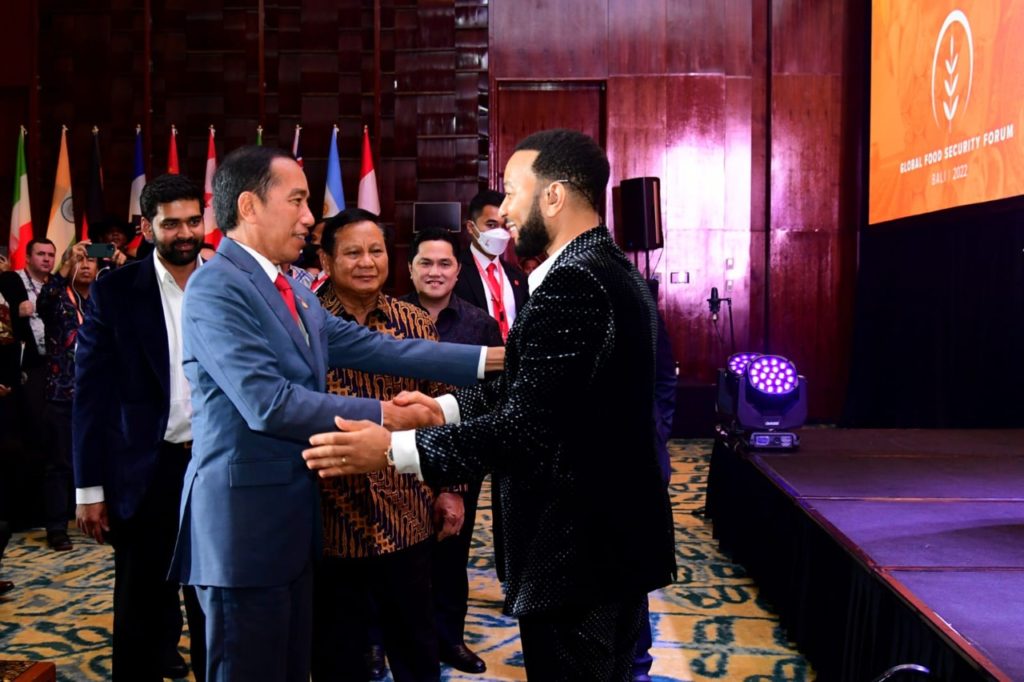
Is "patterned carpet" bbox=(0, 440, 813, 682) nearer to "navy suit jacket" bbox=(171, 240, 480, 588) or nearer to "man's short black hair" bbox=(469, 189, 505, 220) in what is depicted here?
"navy suit jacket" bbox=(171, 240, 480, 588)

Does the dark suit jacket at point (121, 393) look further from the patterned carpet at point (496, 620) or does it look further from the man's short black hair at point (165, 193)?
the patterned carpet at point (496, 620)

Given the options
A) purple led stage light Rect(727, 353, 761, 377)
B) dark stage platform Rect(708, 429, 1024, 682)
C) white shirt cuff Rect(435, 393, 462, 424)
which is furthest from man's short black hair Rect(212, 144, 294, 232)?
purple led stage light Rect(727, 353, 761, 377)

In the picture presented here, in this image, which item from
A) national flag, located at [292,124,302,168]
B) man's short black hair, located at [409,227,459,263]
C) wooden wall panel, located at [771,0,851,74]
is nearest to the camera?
man's short black hair, located at [409,227,459,263]

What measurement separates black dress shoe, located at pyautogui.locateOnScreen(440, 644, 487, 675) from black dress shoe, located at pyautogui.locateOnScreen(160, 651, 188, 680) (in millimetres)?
868

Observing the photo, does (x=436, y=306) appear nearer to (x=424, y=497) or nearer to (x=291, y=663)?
(x=424, y=497)

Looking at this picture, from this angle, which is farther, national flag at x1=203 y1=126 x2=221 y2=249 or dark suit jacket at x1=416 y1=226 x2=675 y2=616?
national flag at x1=203 y1=126 x2=221 y2=249

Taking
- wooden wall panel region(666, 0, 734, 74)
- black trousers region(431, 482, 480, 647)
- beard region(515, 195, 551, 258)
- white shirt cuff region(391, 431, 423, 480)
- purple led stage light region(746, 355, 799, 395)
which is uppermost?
wooden wall panel region(666, 0, 734, 74)

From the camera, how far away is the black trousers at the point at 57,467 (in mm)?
4773

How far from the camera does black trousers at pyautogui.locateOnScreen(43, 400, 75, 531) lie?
4773 mm

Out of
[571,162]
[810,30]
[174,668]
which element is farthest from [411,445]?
[810,30]

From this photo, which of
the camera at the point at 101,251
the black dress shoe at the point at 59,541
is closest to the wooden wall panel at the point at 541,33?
the camera at the point at 101,251

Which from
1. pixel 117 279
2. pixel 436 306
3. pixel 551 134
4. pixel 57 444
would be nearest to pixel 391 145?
pixel 57 444

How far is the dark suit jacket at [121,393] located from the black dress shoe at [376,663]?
1.05 meters

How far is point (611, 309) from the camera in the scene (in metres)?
1.61
